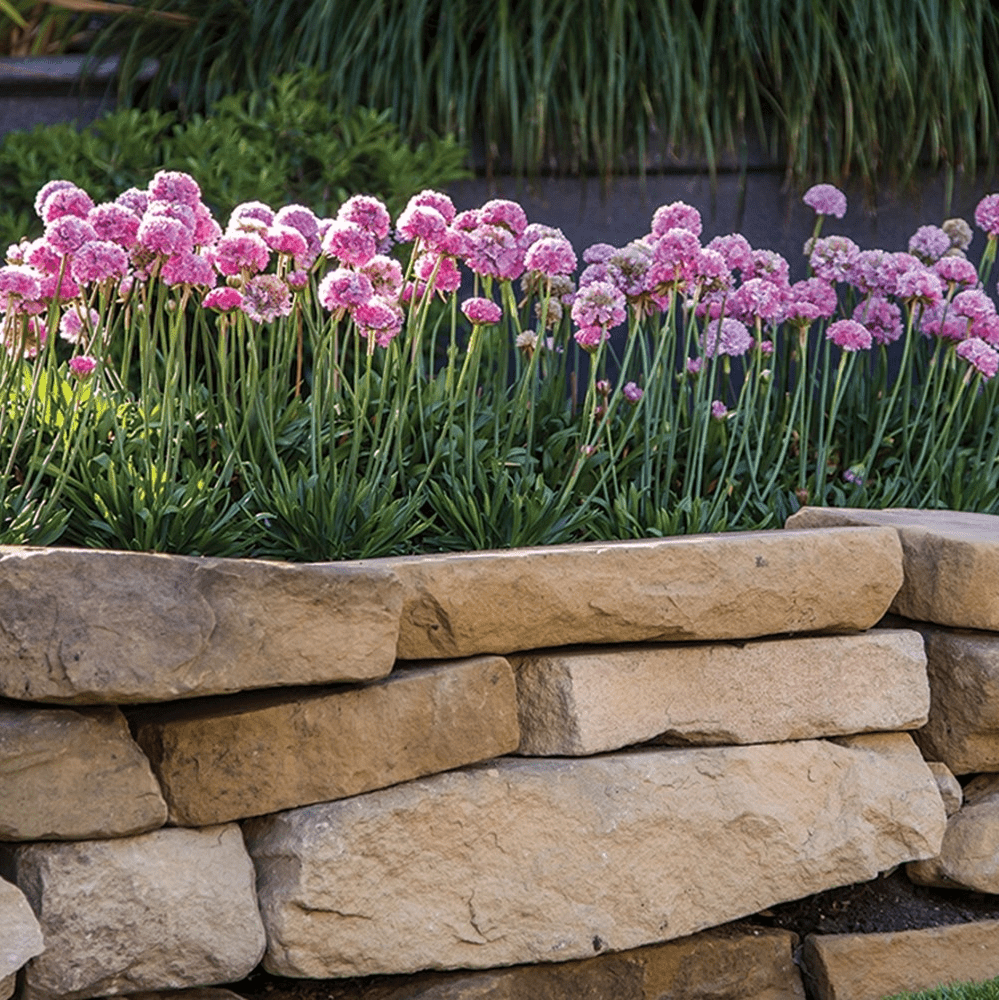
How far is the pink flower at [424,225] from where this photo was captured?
2660 mm

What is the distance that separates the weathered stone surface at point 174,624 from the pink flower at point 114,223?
2.42 ft

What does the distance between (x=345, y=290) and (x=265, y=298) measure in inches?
7.3

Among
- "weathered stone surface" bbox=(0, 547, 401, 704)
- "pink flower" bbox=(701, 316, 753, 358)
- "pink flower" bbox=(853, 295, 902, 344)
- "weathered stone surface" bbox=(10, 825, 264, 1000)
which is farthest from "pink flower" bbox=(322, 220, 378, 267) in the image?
"pink flower" bbox=(853, 295, 902, 344)

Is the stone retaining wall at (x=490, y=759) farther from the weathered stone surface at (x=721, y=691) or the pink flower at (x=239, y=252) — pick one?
the pink flower at (x=239, y=252)

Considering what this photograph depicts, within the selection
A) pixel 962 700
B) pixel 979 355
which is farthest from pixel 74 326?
pixel 979 355

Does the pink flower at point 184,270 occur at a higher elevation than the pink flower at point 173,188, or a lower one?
lower

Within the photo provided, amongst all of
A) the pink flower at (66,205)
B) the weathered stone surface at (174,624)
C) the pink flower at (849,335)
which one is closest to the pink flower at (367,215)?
the pink flower at (66,205)

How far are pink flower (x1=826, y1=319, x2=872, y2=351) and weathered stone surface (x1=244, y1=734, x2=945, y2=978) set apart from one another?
1.01 m

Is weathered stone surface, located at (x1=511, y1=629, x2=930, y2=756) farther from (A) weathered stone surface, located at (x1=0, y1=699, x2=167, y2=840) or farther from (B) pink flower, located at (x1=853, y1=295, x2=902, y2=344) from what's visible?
(B) pink flower, located at (x1=853, y1=295, x2=902, y2=344)

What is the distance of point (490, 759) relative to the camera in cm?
229

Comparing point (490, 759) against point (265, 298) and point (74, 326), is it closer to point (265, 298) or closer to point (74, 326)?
point (265, 298)

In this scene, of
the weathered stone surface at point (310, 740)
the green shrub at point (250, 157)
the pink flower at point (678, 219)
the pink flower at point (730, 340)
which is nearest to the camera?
the weathered stone surface at point (310, 740)

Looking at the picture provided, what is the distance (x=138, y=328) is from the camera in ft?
10.4

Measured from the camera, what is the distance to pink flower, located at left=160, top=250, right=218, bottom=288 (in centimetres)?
248
